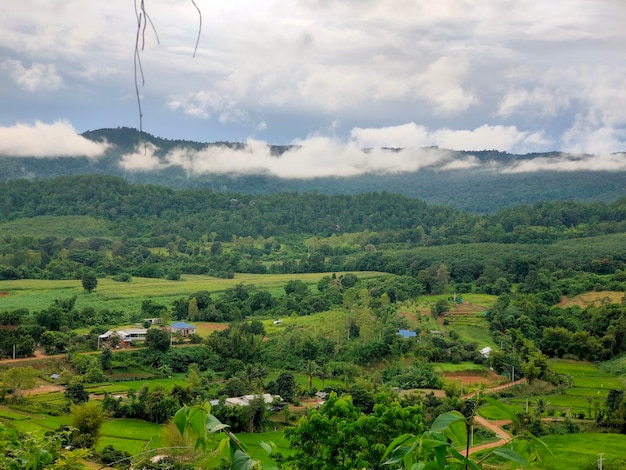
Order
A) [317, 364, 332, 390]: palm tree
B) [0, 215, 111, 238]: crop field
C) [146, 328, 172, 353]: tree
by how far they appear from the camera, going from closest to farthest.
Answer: [317, 364, 332, 390]: palm tree, [146, 328, 172, 353]: tree, [0, 215, 111, 238]: crop field

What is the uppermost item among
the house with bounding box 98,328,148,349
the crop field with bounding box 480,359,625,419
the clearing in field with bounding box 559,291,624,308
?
the house with bounding box 98,328,148,349

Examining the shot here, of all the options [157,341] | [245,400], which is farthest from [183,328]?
[245,400]

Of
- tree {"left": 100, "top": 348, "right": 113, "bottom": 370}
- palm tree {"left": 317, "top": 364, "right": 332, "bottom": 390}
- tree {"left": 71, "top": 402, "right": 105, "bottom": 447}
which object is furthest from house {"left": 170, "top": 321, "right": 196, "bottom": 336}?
tree {"left": 71, "top": 402, "right": 105, "bottom": 447}

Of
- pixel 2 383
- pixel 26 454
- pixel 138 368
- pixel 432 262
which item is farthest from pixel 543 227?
pixel 26 454

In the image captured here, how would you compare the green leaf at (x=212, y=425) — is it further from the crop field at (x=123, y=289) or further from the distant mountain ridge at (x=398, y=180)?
the distant mountain ridge at (x=398, y=180)

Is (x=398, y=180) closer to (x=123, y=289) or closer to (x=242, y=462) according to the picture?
(x=123, y=289)

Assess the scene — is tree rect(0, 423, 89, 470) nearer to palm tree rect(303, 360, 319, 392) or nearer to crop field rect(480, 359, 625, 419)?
crop field rect(480, 359, 625, 419)
